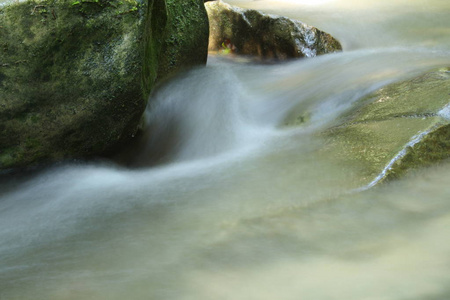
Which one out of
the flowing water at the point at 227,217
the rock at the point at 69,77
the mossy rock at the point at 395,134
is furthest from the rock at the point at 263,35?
the rock at the point at 69,77

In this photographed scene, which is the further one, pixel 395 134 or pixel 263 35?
pixel 263 35

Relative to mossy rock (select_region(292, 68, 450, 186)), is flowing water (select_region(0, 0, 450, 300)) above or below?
below

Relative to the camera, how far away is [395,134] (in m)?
3.33

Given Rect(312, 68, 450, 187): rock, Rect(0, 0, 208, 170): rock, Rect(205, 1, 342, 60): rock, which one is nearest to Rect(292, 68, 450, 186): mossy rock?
Rect(312, 68, 450, 187): rock

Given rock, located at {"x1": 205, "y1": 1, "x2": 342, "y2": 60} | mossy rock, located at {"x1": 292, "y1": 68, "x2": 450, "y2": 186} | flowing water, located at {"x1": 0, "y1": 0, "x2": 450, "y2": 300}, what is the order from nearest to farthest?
flowing water, located at {"x1": 0, "y1": 0, "x2": 450, "y2": 300}, mossy rock, located at {"x1": 292, "y1": 68, "x2": 450, "y2": 186}, rock, located at {"x1": 205, "y1": 1, "x2": 342, "y2": 60}

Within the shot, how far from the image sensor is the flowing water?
2211 mm

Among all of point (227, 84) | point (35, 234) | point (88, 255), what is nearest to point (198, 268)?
point (88, 255)

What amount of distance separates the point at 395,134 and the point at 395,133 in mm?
A: 14

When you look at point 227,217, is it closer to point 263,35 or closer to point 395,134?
point 395,134

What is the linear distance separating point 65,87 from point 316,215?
1888mm

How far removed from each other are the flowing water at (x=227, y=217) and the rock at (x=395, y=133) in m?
0.09

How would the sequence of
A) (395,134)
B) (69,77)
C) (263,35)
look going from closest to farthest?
(395,134) → (69,77) → (263,35)

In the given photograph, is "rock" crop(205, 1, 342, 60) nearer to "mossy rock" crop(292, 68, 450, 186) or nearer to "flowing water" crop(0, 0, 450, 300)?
"flowing water" crop(0, 0, 450, 300)

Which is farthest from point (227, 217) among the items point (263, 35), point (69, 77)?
point (263, 35)
